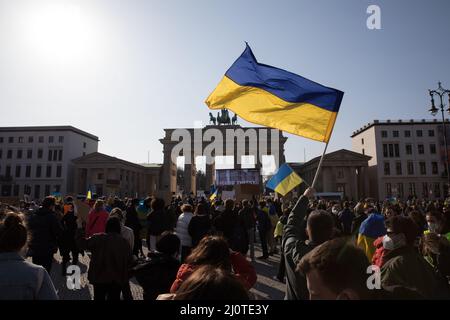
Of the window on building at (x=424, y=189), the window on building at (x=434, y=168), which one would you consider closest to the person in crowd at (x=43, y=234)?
the window on building at (x=424, y=189)

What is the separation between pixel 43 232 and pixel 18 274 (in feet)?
14.6

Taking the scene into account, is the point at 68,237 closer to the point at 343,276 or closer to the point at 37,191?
the point at 343,276

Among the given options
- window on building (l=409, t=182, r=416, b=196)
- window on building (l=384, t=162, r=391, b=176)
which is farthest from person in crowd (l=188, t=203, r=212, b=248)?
window on building (l=409, t=182, r=416, b=196)

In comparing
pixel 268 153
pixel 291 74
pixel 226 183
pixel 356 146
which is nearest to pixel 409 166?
pixel 356 146

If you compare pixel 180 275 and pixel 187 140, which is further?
pixel 187 140

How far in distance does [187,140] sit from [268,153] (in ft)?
55.6

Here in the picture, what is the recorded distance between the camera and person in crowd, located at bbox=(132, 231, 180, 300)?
146 inches

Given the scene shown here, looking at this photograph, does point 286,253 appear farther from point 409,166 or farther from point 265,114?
point 409,166

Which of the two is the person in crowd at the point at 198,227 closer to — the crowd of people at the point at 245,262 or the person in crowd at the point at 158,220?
the crowd of people at the point at 245,262

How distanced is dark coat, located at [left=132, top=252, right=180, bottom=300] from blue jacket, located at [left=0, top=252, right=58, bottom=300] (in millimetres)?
1125

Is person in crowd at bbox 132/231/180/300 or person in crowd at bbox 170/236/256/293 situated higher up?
person in crowd at bbox 170/236/256/293

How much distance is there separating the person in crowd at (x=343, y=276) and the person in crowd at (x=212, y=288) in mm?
456

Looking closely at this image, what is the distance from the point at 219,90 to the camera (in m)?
6.72

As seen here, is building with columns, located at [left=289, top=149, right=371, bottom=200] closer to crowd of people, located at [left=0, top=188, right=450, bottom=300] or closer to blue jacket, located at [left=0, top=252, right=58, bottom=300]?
crowd of people, located at [left=0, top=188, right=450, bottom=300]
